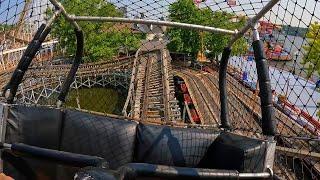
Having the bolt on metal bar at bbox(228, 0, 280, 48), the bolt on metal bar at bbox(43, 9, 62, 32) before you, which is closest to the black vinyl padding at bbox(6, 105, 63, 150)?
the bolt on metal bar at bbox(43, 9, 62, 32)

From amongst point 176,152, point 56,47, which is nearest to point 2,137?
point 176,152

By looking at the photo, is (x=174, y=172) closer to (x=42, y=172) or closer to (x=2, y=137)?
(x=42, y=172)

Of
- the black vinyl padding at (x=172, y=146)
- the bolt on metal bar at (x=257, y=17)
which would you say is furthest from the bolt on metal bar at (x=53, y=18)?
the bolt on metal bar at (x=257, y=17)

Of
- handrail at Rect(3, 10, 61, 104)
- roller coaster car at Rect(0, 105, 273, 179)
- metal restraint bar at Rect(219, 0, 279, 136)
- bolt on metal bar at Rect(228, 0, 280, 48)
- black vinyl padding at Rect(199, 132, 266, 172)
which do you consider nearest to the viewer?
black vinyl padding at Rect(199, 132, 266, 172)

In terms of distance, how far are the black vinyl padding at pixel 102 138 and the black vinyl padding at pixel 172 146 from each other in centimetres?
10

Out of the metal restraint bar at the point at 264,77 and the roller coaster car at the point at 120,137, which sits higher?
the metal restraint bar at the point at 264,77

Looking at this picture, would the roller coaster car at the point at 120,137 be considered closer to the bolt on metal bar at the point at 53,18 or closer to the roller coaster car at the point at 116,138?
the roller coaster car at the point at 116,138

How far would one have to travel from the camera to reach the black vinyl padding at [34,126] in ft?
12.1

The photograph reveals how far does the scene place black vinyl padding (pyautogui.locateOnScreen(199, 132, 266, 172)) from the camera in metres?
3.00

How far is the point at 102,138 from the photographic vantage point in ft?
12.2

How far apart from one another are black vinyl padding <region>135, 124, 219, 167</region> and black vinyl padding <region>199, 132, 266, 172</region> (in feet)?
0.26

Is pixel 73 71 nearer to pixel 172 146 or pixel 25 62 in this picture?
pixel 25 62

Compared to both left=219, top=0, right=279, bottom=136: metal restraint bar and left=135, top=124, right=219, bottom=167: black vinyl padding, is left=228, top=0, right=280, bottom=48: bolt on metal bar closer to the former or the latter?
left=219, top=0, right=279, bottom=136: metal restraint bar

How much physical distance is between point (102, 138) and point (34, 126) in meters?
0.59
